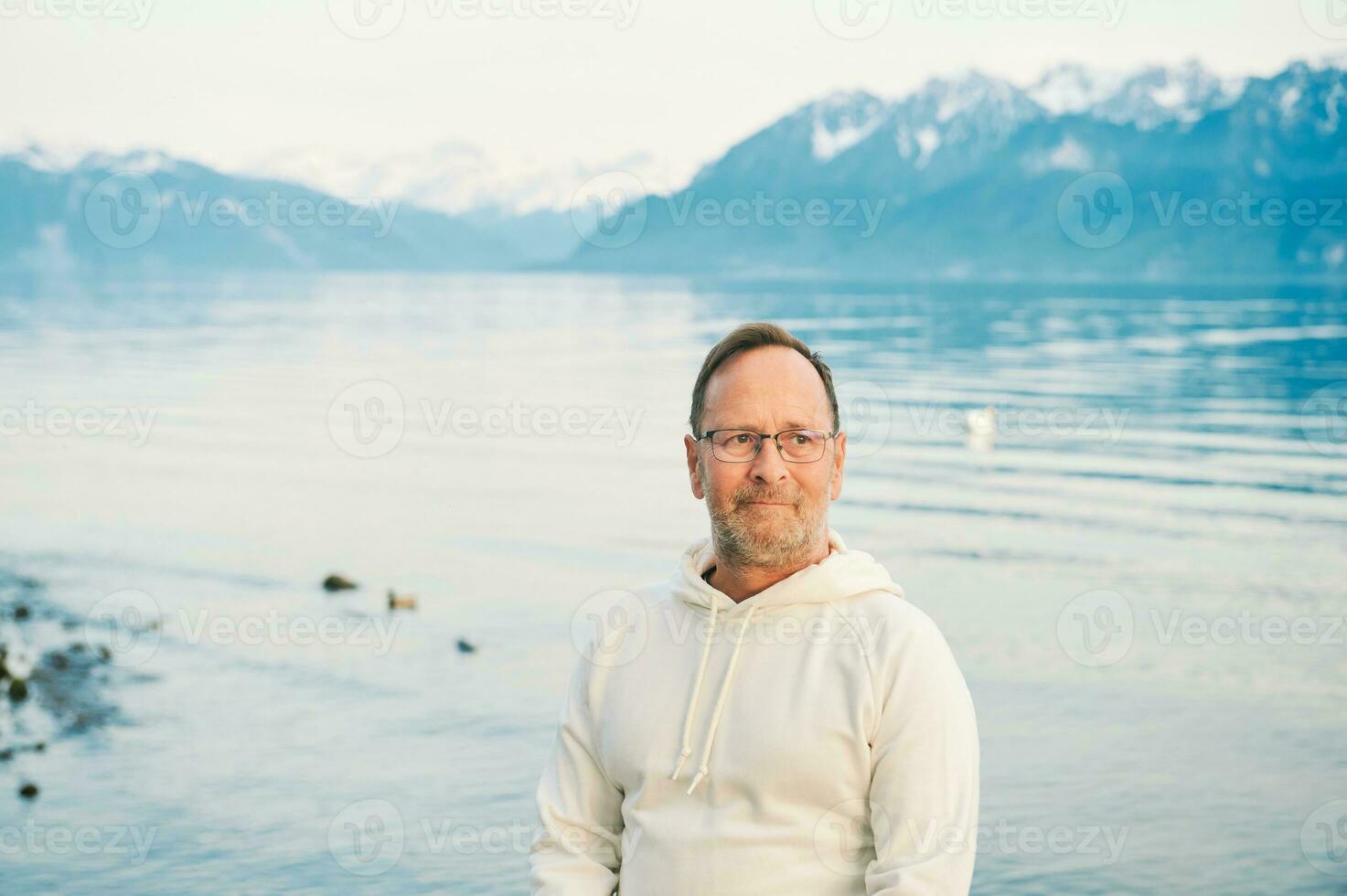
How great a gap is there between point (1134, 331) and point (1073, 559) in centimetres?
7138

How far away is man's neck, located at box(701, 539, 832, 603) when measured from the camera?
14.8 feet

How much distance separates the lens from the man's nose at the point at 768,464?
4.41 meters

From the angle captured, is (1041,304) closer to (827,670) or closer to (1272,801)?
(1272,801)

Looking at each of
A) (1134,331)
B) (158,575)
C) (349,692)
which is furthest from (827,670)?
(1134,331)

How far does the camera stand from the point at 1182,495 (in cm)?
3028

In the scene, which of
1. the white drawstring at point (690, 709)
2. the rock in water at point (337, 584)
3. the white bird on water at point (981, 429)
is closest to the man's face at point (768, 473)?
the white drawstring at point (690, 709)

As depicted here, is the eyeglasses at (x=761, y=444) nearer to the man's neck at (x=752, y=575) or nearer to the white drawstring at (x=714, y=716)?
the man's neck at (x=752, y=575)

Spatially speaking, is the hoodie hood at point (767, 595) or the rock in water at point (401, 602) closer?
the hoodie hood at point (767, 595)

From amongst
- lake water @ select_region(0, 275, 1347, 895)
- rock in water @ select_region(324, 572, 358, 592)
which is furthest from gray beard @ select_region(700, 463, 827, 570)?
rock in water @ select_region(324, 572, 358, 592)

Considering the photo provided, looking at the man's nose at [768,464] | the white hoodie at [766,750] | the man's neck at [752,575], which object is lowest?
the white hoodie at [766,750]

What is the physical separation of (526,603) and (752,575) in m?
16.5

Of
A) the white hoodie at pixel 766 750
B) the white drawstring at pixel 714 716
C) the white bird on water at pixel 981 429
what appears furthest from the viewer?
the white bird on water at pixel 981 429

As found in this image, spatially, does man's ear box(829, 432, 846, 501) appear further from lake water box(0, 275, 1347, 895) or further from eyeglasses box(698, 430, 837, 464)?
lake water box(0, 275, 1347, 895)

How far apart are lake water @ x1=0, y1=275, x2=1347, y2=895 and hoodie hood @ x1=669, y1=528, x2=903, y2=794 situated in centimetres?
839
